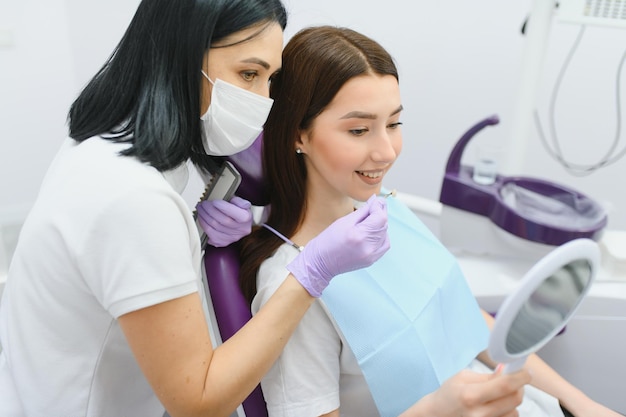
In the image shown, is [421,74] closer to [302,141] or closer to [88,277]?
[302,141]

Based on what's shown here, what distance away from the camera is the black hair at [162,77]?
2.78 ft

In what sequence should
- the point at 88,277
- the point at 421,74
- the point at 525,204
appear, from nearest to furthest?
the point at 88,277 → the point at 525,204 → the point at 421,74

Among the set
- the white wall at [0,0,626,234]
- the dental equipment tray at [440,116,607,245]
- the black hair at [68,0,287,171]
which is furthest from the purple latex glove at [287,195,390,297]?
the white wall at [0,0,626,234]

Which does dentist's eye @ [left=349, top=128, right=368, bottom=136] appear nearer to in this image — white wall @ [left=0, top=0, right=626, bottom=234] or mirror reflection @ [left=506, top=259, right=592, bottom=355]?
mirror reflection @ [left=506, top=259, right=592, bottom=355]

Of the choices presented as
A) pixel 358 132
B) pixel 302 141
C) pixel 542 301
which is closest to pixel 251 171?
pixel 302 141

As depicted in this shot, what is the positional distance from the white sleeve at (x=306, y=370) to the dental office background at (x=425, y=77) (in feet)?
3.24

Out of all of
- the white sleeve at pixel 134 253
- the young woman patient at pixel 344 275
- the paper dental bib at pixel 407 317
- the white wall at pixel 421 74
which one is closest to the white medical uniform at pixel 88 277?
the white sleeve at pixel 134 253

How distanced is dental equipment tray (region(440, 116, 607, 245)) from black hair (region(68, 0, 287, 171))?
0.85 metres

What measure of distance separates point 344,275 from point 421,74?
1.44 m

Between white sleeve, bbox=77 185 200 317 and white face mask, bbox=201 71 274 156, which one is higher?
white face mask, bbox=201 71 274 156

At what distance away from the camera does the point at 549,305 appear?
2.35ft

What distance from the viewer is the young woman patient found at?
3.39 feet

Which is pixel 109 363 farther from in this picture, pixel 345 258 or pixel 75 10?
pixel 75 10

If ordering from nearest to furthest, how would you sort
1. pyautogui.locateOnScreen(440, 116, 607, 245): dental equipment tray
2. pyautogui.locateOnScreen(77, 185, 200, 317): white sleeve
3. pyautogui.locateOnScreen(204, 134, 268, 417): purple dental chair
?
pyautogui.locateOnScreen(77, 185, 200, 317): white sleeve < pyautogui.locateOnScreen(204, 134, 268, 417): purple dental chair < pyautogui.locateOnScreen(440, 116, 607, 245): dental equipment tray
